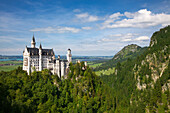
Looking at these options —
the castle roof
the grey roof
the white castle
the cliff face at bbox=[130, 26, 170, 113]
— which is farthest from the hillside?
the cliff face at bbox=[130, 26, 170, 113]

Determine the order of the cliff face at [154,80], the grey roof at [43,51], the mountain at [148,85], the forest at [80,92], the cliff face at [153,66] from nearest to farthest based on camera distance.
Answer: the forest at [80,92] < the cliff face at [154,80] < the mountain at [148,85] < the grey roof at [43,51] < the cliff face at [153,66]

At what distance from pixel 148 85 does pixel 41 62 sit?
3679 inches

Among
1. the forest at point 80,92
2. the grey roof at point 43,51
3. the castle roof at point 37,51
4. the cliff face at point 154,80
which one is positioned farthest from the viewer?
the grey roof at point 43,51

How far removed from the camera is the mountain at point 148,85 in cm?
10775

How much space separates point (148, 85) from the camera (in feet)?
440

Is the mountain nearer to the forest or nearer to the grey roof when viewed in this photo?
the forest

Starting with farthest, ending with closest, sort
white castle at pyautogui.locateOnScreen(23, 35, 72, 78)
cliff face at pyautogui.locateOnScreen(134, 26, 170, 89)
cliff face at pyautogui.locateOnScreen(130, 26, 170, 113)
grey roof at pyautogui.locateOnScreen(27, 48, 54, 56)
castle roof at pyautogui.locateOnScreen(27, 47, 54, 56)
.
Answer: cliff face at pyautogui.locateOnScreen(134, 26, 170, 89) → grey roof at pyautogui.locateOnScreen(27, 48, 54, 56) → castle roof at pyautogui.locateOnScreen(27, 47, 54, 56) → white castle at pyautogui.locateOnScreen(23, 35, 72, 78) → cliff face at pyautogui.locateOnScreen(130, 26, 170, 113)

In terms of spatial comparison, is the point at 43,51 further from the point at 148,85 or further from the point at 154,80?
the point at 154,80

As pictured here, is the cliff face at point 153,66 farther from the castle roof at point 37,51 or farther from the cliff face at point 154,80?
the castle roof at point 37,51

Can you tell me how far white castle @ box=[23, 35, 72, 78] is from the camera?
114688 mm

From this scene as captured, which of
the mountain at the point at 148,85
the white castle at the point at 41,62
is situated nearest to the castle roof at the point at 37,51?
the white castle at the point at 41,62

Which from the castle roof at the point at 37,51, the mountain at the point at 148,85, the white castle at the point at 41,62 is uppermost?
the castle roof at the point at 37,51

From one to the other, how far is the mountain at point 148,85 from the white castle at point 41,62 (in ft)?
176

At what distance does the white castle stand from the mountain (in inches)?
2114
